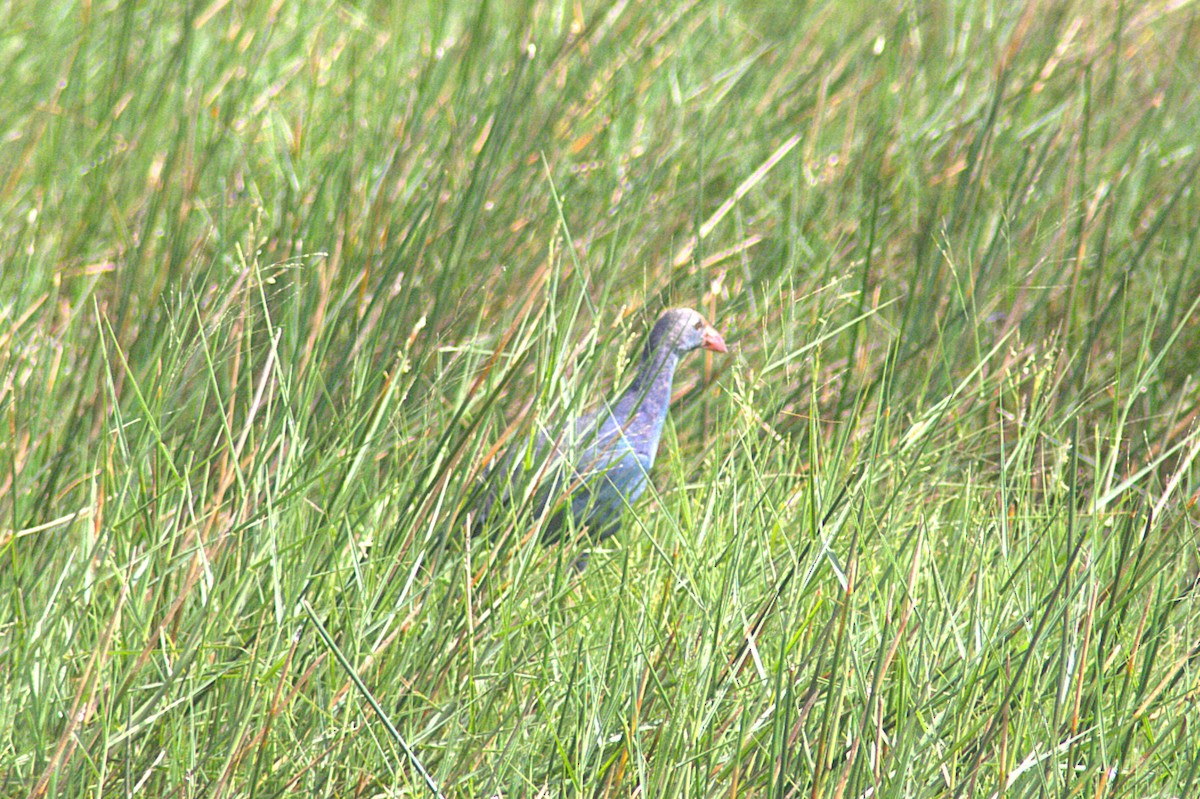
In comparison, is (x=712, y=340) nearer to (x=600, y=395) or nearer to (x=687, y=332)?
(x=687, y=332)

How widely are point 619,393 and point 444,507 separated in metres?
0.34

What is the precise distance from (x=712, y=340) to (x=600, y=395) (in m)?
0.58

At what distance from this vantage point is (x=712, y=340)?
2670 millimetres

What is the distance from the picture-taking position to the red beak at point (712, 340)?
2658 mm

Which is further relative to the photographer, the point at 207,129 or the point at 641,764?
the point at 207,129

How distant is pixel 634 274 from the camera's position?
Result: 287cm

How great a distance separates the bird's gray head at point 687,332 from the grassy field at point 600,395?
0.28 ft

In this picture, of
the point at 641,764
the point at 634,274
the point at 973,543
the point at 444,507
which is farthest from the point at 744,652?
→ the point at 634,274

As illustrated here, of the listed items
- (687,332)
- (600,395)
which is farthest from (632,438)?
(600,395)

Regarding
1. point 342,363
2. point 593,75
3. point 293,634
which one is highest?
point 593,75

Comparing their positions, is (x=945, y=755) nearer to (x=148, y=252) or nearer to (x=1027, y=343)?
(x=1027, y=343)

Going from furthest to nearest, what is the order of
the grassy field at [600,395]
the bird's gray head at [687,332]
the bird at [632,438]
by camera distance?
the bird's gray head at [687,332]
the bird at [632,438]
the grassy field at [600,395]

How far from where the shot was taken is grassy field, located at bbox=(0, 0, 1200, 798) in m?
Result: 1.58

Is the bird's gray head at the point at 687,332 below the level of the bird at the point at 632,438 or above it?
above
